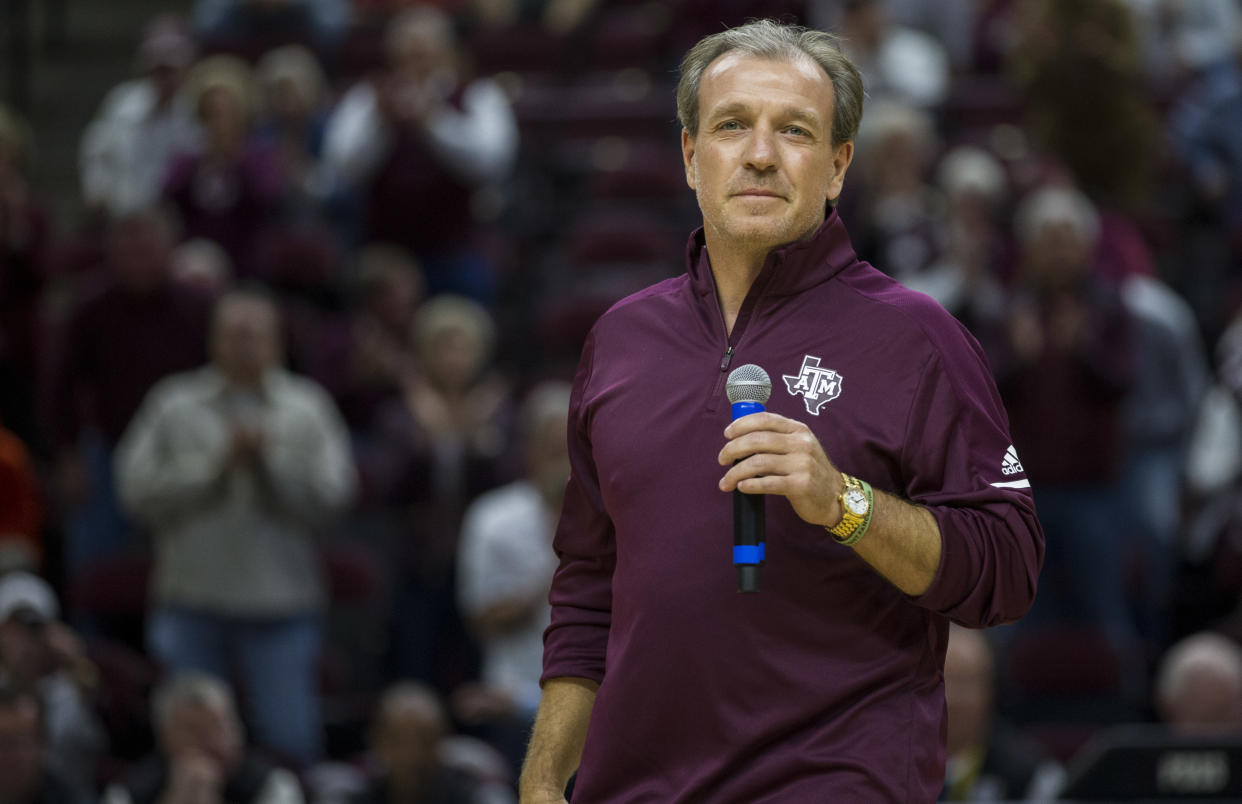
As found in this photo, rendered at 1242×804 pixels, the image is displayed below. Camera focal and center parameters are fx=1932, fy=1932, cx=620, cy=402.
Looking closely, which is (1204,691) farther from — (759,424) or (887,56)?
(759,424)

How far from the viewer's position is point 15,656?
247 inches

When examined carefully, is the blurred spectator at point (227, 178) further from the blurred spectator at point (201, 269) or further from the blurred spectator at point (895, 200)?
the blurred spectator at point (895, 200)

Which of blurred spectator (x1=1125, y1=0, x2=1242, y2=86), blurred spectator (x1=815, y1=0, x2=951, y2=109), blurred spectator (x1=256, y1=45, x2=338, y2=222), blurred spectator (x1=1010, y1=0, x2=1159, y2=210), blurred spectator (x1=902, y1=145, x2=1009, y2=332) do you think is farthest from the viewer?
blurred spectator (x1=1125, y1=0, x2=1242, y2=86)

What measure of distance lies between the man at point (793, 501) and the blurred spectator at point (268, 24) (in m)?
8.62

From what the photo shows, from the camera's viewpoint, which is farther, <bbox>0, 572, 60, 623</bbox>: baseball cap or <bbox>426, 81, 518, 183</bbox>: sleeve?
<bbox>426, 81, 518, 183</bbox>: sleeve

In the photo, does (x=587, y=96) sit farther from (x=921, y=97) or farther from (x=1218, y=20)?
(x=1218, y=20)

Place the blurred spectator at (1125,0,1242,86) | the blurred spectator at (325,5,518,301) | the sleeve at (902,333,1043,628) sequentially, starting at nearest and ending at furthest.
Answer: the sleeve at (902,333,1043,628) → the blurred spectator at (325,5,518,301) → the blurred spectator at (1125,0,1242,86)

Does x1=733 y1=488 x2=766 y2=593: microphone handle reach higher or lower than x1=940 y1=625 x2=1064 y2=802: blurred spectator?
higher

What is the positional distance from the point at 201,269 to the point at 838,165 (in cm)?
610

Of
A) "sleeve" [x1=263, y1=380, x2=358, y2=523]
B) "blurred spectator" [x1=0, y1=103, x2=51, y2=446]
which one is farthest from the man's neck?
"blurred spectator" [x1=0, y1=103, x2=51, y2=446]

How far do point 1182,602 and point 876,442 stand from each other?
585cm

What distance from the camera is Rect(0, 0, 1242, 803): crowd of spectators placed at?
670 centimetres

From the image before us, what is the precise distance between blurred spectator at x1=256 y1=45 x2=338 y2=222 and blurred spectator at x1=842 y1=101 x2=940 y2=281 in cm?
273

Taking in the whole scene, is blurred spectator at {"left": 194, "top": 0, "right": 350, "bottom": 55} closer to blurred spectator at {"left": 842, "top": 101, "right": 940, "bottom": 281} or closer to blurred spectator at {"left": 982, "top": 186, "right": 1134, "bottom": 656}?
blurred spectator at {"left": 842, "top": 101, "right": 940, "bottom": 281}
